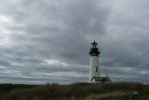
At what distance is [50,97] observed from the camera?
25781mm

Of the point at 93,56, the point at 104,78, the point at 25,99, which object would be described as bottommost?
the point at 25,99

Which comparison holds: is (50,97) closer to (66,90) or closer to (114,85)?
(66,90)

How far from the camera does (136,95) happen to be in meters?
20.4

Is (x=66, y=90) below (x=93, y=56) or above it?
below

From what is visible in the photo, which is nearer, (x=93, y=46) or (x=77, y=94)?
(x=77, y=94)

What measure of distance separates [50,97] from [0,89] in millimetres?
10427

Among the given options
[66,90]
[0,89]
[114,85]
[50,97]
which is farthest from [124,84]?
[0,89]

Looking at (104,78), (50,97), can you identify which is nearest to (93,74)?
(104,78)

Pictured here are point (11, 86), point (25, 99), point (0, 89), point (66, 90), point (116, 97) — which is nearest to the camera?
point (116, 97)

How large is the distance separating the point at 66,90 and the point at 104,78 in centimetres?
1554

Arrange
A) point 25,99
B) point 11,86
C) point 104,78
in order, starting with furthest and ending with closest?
point 104,78 → point 11,86 → point 25,99

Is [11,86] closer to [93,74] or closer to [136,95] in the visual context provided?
[93,74]

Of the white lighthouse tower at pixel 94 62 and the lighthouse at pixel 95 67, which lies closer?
the lighthouse at pixel 95 67

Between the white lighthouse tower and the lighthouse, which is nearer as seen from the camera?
the lighthouse
